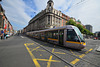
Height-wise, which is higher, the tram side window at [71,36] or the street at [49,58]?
the tram side window at [71,36]

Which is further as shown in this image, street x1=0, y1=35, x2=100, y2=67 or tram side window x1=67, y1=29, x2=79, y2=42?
tram side window x1=67, y1=29, x2=79, y2=42

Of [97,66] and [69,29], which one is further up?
[69,29]

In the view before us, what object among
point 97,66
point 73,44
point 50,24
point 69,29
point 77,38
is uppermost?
point 50,24

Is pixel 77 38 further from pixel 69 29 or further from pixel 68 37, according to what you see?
pixel 69 29

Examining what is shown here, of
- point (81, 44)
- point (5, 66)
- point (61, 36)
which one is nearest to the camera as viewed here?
point (5, 66)

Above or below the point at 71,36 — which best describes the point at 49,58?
below

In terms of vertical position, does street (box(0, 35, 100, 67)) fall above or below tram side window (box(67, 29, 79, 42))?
below

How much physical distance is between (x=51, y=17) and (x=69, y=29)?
85.9 ft

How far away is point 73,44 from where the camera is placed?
5.03 meters

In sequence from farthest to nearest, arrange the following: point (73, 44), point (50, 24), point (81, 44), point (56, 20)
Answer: point (56, 20)
point (50, 24)
point (73, 44)
point (81, 44)

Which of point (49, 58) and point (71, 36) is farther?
point (71, 36)

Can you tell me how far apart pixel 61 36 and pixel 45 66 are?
456cm

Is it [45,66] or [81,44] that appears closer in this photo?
[45,66]

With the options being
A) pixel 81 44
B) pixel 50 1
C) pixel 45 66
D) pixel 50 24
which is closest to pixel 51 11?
pixel 50 1
